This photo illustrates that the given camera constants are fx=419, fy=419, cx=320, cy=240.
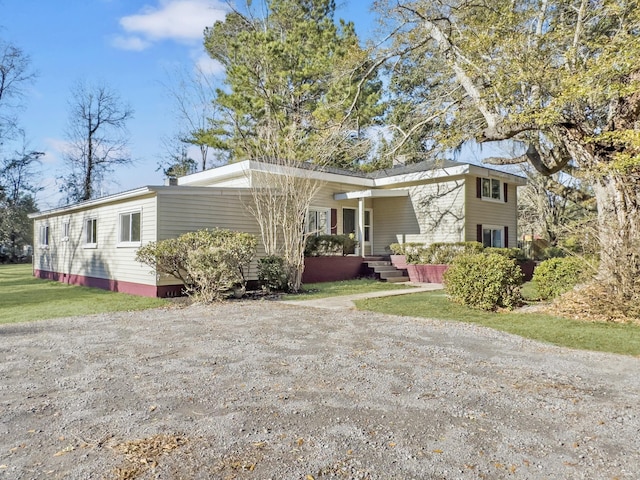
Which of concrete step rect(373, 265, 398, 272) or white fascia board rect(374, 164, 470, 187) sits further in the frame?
white fascia board rect(374, 164, 470, 187)

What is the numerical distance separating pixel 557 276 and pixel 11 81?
2798 cm

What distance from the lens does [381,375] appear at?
13.7 feet

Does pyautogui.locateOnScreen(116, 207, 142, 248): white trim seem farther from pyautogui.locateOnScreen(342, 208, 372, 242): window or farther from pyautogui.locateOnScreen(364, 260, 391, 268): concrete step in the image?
pyautogui.locateOnScreen(342, 208, 372, 242): window

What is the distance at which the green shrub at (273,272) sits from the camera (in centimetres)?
1095

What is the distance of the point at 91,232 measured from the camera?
14.4m

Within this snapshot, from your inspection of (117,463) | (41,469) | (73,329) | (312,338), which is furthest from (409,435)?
(73,329)

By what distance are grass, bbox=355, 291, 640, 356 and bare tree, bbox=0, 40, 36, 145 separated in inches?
949

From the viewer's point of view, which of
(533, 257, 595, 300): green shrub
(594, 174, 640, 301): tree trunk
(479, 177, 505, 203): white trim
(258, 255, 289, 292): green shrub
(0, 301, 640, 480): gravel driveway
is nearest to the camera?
(0, 301, 640, 480): gravel driveway

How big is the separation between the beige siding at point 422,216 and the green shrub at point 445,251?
4.76 ft

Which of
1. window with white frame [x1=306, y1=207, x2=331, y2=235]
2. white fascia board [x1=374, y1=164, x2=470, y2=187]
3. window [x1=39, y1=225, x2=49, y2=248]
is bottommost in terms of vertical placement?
window [x1=39, y1=225, x2=49, y2=248]

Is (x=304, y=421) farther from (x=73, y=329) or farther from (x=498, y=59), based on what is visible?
(x=498, y=59)

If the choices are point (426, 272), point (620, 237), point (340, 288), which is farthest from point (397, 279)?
point (620, 237)

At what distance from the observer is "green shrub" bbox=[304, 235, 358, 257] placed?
547 inches

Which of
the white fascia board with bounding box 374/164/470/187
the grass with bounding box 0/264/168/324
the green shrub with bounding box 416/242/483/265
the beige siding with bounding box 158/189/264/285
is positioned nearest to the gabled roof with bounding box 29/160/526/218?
the white fascia board with bounding box 374/164/470/187
